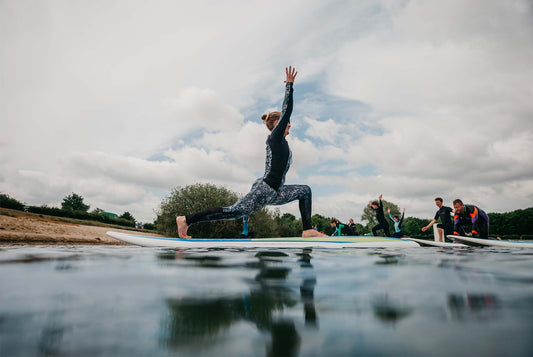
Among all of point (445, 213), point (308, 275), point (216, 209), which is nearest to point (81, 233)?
point (216, 209)

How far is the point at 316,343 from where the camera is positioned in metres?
0.92

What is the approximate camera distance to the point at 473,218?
362 inches

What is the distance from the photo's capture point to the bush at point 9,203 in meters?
26.5

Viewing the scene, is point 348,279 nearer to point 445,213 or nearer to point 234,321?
point 234,321

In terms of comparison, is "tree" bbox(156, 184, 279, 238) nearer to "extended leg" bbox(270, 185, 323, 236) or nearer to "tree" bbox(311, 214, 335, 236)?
"extended leg" bbox(270, 185, 323, 236)

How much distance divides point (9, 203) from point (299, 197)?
101 ft

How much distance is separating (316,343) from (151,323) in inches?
23.5

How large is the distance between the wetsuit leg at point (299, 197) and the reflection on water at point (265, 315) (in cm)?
420

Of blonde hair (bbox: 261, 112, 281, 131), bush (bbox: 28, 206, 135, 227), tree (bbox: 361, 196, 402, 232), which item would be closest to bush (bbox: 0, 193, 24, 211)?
bush (bbox: 28, 206, 135, 227)

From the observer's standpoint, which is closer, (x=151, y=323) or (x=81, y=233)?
(x=151, y=323)

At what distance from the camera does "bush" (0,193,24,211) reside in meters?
26.5

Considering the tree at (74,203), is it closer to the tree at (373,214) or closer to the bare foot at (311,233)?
Result: the tree at (373,214)

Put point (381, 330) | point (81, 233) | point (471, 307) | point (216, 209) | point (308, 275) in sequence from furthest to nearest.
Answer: point (81, 233) < point (216, 209) < point (308, 275) < point (471, 307) < point (381, 330)

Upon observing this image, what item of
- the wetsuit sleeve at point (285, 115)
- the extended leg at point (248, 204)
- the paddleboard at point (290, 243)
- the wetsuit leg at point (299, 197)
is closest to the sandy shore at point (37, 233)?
the paddleboard at point (290, 243)
